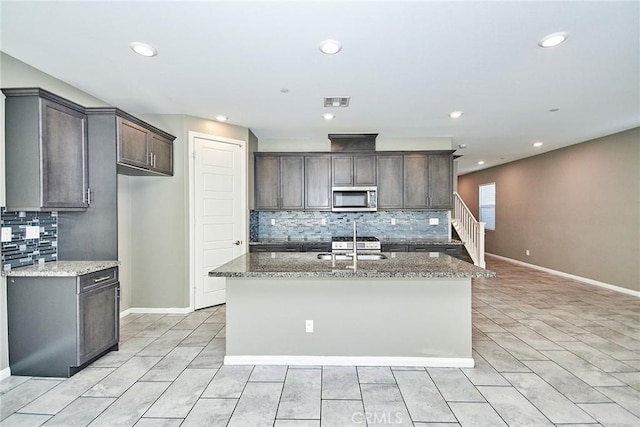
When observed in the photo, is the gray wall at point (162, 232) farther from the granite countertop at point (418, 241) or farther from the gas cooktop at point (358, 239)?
the granite countertop at point (418, 241)

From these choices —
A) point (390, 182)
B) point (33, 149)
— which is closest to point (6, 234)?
point (33, 149)

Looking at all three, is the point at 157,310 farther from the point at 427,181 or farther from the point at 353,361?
the point at 427,181

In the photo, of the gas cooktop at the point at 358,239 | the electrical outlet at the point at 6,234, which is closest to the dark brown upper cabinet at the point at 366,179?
the gas cooktop at the point at 358,239

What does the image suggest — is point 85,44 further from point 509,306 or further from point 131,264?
point 509,306

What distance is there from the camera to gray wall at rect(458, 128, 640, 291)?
4.97 m

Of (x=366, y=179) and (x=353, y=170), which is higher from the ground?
(x=353, y=170)

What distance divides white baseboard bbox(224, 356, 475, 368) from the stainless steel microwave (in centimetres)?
285

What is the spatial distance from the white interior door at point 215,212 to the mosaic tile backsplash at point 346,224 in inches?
39.8

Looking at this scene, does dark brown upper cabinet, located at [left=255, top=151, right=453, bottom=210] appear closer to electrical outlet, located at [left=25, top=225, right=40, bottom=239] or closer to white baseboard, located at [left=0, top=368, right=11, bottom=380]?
electrical outlet, located at [left=25, top=225, right=40, bottom=239]

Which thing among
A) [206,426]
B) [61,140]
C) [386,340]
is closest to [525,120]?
[386,340]

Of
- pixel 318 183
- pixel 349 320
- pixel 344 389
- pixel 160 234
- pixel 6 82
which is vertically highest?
pixel 6 82

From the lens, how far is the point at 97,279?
2.77 meters

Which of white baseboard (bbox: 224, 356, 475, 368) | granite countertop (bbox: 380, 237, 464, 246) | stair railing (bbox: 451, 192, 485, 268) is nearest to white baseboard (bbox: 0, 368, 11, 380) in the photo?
white baseboard (bbox: 224, 356, 475, 368)

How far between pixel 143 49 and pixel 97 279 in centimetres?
198
